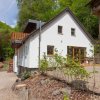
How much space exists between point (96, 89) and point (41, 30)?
15.7 metres

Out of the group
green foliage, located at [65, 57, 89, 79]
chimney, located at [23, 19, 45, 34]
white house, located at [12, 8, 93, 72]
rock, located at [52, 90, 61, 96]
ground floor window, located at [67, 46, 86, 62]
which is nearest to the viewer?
green foliage, located at [65, 57, 89, 79]

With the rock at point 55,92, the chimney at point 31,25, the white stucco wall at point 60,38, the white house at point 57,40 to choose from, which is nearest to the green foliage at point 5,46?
the chimney at point 31,25

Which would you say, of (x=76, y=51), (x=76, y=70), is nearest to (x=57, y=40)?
(x=76, y=51)

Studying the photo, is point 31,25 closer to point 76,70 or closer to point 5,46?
point 76,70

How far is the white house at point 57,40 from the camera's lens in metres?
25.8

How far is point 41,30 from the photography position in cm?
2619

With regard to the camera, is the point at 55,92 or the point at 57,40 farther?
the point at 57,40

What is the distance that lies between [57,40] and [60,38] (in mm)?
490

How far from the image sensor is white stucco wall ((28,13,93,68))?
25859 mm

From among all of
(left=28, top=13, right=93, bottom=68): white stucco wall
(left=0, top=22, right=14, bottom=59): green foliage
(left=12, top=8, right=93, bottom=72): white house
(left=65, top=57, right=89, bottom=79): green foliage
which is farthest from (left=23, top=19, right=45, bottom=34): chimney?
(left=0, top=22, right=14, bottom=59): green foliage

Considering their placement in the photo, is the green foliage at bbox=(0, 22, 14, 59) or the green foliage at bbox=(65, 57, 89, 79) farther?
the green foliage at bbox=(0, 22, 14, 59)

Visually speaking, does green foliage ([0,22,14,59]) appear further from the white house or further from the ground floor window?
the ground floor window

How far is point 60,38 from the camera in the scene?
2783cm

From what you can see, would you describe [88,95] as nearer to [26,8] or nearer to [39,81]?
[39,81]
